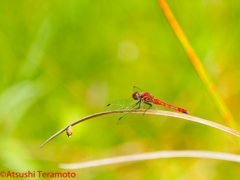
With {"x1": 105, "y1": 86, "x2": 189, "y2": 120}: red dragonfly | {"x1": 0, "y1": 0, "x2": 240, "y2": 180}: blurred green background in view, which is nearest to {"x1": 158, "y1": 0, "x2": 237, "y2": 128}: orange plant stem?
{"x1": 105, "y1": 86, "x2": 189, "y2": 120}: red dragonfly

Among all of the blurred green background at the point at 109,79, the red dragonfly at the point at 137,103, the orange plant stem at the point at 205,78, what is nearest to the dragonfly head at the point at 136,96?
the red dragonfly at the point at 137,103

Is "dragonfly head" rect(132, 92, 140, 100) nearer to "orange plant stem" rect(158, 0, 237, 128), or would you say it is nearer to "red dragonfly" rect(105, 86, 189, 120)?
"red dragonfly" rect(105, 86, 189, 120)

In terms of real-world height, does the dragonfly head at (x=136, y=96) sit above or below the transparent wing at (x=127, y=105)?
above

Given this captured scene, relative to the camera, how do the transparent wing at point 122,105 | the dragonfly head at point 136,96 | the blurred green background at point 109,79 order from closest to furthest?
the transparent wing at point 122,105, the dragonfly head at point 136,96, the blurred green background at point 109,79

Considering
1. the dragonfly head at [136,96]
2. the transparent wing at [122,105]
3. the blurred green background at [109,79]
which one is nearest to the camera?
the transparent wing at [122,105]

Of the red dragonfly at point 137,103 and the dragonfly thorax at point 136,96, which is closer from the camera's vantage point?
the red dragonfly at point 137,103

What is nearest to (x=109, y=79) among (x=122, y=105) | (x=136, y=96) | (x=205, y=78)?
(x=136, y=96)

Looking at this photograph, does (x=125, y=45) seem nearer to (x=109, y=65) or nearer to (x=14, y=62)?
(x=109, y=65)

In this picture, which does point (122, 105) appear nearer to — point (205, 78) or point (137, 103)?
point (137, 103)

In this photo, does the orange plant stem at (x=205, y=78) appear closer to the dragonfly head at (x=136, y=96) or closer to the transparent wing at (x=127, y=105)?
the transparent wing at (x=127, y=105)
